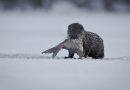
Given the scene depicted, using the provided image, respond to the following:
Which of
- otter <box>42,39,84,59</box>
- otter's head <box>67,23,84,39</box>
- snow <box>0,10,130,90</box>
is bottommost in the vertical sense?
snow <box>0,10,130,90</box>

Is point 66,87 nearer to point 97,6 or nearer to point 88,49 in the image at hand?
point 88,49

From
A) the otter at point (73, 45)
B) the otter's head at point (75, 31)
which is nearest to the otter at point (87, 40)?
the otter's head at point (75, 31)

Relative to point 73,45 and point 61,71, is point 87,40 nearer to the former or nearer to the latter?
point 73,45

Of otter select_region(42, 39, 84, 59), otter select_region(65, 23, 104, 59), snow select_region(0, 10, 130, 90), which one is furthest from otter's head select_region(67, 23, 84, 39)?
snow select_region(0, 10, 130, 90)

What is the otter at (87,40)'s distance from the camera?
923 centimetres

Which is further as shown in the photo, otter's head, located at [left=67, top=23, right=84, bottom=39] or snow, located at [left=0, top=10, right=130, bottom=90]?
otter's head, located at [left=67, top=23, right=84, bottom=39]

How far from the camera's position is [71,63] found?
8.77 meters

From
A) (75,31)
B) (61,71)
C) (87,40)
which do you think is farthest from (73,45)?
(61,71)

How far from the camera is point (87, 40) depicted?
9.54m

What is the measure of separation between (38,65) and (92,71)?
893 millimetres

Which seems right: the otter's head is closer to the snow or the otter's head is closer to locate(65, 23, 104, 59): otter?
locate(65, 23, 104, 59): otter

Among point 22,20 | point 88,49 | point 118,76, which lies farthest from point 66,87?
point 22,20

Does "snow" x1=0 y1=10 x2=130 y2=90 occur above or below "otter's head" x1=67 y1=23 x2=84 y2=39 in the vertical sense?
below

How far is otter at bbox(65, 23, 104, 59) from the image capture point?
9234mm
